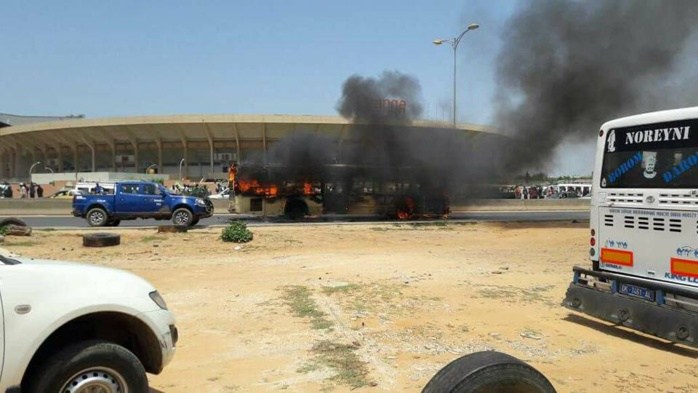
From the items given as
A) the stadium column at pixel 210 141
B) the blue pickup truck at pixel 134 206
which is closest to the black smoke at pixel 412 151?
the blue pickup truck at pixel 134 206

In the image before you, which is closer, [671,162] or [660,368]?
[660,368]

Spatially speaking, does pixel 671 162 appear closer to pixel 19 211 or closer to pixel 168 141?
pixel 19 211

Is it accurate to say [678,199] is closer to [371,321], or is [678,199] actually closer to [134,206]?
[371,321]

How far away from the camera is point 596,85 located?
2284 cm

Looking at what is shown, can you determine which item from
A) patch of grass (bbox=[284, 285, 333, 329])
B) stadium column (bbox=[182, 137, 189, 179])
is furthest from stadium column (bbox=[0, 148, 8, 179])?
patch of grass (bbox=[284, 285, 333, 329])

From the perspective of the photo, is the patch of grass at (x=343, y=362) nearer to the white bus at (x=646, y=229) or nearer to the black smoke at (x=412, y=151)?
the white bus at (x=646, y=229)

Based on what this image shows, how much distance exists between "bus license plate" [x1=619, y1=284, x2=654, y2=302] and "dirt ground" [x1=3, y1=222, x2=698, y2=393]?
1.65 feet

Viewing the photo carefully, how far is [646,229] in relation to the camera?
18.1ft

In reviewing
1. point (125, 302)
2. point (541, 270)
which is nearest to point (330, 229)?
point (541, 270)

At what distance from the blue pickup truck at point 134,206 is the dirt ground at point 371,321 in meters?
6.12

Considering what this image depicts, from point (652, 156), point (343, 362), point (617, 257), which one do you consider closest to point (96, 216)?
point (343, 362)

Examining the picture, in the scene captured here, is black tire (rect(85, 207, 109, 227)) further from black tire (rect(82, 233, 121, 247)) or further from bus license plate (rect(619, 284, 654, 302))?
bus license plate (rect(619, 284, 654, 302))

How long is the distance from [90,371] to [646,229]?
16.8 ft

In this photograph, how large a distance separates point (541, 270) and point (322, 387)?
738cm
